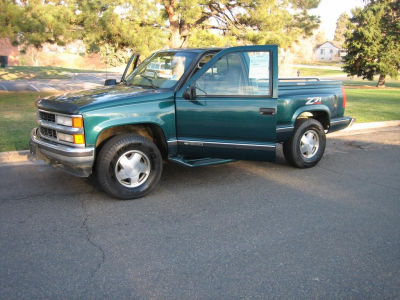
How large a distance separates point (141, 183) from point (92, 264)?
174 cm

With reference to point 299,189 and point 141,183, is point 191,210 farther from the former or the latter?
point 299,189

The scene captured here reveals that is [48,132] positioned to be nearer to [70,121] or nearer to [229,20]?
[70,121]

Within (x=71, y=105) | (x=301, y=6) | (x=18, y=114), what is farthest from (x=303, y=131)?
(x=301, y=6)

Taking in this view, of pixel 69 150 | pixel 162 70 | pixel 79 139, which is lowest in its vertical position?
pixel 69 150

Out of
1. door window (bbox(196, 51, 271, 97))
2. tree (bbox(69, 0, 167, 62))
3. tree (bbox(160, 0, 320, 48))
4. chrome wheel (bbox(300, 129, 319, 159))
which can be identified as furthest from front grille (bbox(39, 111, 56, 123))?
tree (bbox(160, 0, 320, 48))

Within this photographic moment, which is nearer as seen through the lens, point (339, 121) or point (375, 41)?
point (339, 121)

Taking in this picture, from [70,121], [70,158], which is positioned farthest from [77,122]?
[70,158]

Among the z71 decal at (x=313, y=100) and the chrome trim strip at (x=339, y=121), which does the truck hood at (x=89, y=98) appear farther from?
the chrome trim strip at (x=339, y=121)

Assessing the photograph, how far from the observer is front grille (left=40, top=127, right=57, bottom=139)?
4959 millimetres

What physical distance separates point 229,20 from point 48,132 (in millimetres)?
14291

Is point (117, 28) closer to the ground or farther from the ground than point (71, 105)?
farther from the ground

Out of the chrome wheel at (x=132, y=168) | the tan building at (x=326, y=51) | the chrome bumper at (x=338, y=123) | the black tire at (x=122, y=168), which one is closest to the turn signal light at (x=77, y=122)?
the black tire at (x=122, y=168)

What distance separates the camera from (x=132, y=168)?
16.2 ft

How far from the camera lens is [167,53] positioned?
6.01 metres
